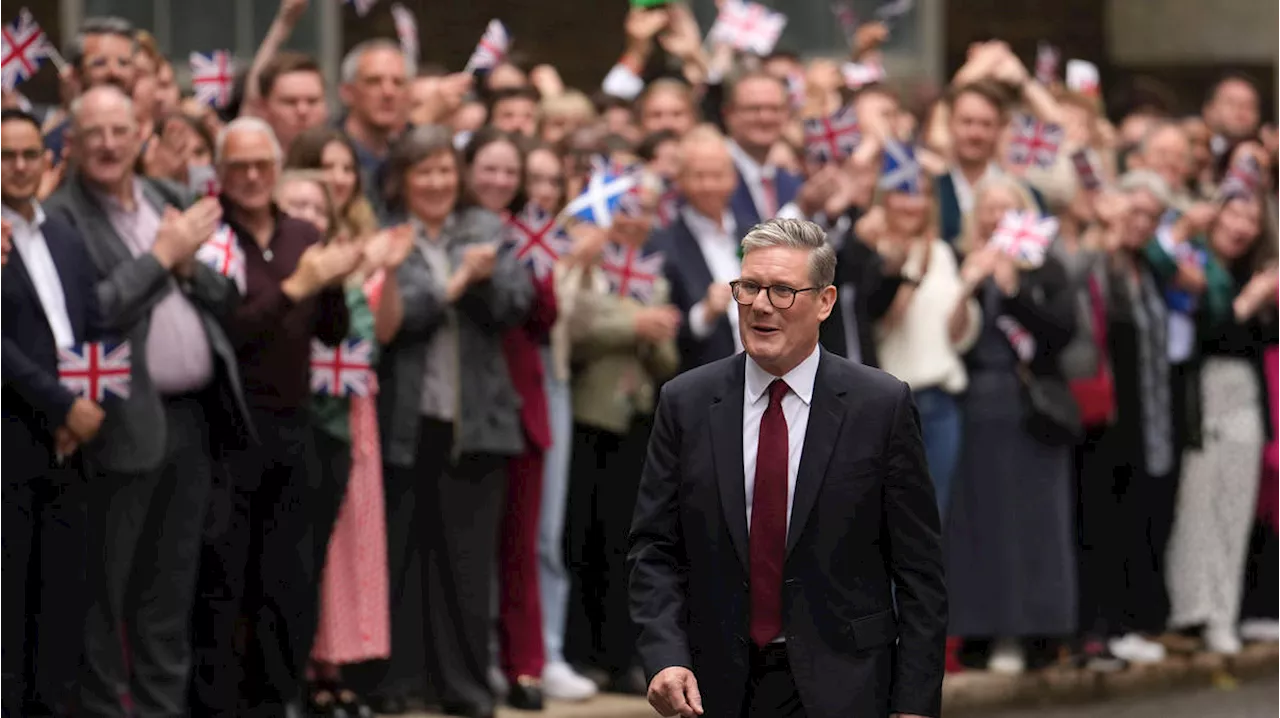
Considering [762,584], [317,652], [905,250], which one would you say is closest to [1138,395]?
[905,250]

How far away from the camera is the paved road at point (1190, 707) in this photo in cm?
1234

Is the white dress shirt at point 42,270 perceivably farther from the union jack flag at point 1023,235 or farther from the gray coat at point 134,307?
the union jack flag at point 1023,235

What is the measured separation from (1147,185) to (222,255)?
547 cm

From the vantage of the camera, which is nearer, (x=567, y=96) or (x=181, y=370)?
(x=181, y=370)

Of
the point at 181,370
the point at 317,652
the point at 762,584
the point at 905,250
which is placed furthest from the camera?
the point at 905,250

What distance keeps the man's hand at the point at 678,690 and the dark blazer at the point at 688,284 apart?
4.86 m

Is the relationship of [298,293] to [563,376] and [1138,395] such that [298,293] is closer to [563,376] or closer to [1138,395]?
[563,376]

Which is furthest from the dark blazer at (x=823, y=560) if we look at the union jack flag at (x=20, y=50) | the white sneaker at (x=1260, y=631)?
the white sneaker at (x=1260, y=631)

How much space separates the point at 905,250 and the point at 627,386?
58.0 inches

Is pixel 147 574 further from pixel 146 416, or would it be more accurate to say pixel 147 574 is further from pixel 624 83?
pixel 624 83

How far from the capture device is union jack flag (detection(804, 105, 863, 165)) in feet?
40.8

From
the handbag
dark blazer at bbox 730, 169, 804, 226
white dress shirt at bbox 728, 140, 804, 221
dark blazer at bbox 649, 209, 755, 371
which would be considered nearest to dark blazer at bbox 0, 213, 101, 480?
dark blazer at bbox 649, 209, 755, 371

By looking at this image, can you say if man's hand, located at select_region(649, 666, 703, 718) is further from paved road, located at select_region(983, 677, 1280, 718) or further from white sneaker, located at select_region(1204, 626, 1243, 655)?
white sneaker, located at select_region(1204, 626, 1243, 655)

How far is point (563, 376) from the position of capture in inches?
435
